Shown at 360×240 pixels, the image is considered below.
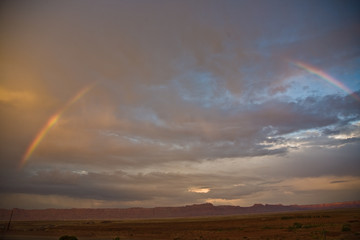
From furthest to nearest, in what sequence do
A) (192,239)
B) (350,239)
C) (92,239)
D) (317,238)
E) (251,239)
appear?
(92,239) < (192,239) < (251,239) < (317,238) < (350,239)

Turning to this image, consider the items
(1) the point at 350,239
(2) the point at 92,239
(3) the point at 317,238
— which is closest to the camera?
(1) the point at 350,239

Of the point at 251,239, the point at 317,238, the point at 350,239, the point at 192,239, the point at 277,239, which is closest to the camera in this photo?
the point at 350,239

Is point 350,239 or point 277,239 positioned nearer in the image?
point 350,239

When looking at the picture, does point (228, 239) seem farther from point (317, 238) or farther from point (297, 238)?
point (317, 238)

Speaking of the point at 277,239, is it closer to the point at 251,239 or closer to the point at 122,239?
the point at 251,239

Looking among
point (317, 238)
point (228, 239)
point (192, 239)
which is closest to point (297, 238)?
point (317, 238)

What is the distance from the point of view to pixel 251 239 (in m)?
36.6

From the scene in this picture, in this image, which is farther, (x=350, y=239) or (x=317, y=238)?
(x=317, y=238)

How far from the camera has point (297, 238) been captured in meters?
33.2

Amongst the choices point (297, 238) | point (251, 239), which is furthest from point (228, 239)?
point (297, 238)

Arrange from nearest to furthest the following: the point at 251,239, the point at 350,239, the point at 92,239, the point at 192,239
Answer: the point at 350,239
the point at 251,239
the point at 192,239
the point at 92,239

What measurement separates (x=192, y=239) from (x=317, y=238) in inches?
686

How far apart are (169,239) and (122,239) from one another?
8.74 m

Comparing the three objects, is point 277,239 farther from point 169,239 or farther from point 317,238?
point 169,239
